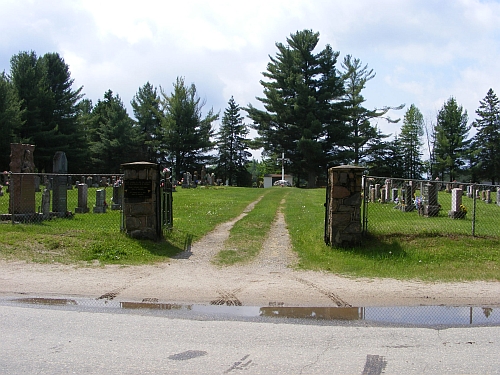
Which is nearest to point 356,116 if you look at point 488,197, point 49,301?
point 488,197

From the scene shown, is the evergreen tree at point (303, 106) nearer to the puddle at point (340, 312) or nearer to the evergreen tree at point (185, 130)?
the evergreen tree at point (185, 130)

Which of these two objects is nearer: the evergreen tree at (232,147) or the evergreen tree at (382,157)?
the evergreen tree at (382,157)

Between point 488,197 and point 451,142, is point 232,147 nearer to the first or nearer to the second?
point 451,142

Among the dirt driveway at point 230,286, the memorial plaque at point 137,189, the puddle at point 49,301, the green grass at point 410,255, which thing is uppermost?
the memorial plaque at point 137,189

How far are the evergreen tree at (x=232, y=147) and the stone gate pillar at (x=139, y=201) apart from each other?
197ft

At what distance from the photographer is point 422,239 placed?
38.0ft

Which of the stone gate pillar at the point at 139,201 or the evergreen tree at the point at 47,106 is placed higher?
the evergreen tree at the point at 47,106

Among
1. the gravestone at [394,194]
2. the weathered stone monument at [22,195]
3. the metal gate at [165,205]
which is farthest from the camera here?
the gravestone at [394,194]

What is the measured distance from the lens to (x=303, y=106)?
173 ft

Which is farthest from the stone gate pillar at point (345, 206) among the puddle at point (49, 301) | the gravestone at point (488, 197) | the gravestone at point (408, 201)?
the gravestone at point (488, 197)

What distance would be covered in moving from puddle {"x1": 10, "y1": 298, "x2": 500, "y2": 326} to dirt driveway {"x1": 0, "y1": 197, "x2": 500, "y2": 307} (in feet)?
0.78

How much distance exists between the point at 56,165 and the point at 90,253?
11118mm

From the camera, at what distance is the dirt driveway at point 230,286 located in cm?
763

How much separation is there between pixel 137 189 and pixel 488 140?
204 ft
